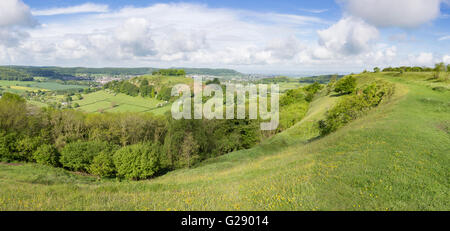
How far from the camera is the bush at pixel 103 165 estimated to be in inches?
1300

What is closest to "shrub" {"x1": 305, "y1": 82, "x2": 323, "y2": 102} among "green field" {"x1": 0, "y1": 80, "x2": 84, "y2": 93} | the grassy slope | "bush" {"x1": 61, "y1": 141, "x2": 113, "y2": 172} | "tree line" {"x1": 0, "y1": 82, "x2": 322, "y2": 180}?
"tree line" {"x1": 0, "y1": 82, "x2": 322, "y2": 180}

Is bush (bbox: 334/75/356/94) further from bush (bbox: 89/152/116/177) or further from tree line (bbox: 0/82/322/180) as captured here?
bush (bbox: 89/152/116/177)

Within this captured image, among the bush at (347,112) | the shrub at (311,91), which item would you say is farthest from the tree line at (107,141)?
the shrub at (311,91)

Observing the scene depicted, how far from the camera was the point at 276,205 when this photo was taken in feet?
26.3

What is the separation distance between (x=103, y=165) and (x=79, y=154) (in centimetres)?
534

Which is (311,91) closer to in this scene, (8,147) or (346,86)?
(346,86)

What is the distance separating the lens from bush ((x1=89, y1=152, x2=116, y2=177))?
33.0 metres

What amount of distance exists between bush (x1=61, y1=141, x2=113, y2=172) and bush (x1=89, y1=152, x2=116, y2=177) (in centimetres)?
159

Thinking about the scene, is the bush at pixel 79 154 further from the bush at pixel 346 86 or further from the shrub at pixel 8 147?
the bush at pixel 346 86

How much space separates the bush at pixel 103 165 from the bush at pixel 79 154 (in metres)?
1.59

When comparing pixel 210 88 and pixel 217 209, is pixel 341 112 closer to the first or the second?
pixel 217 209
